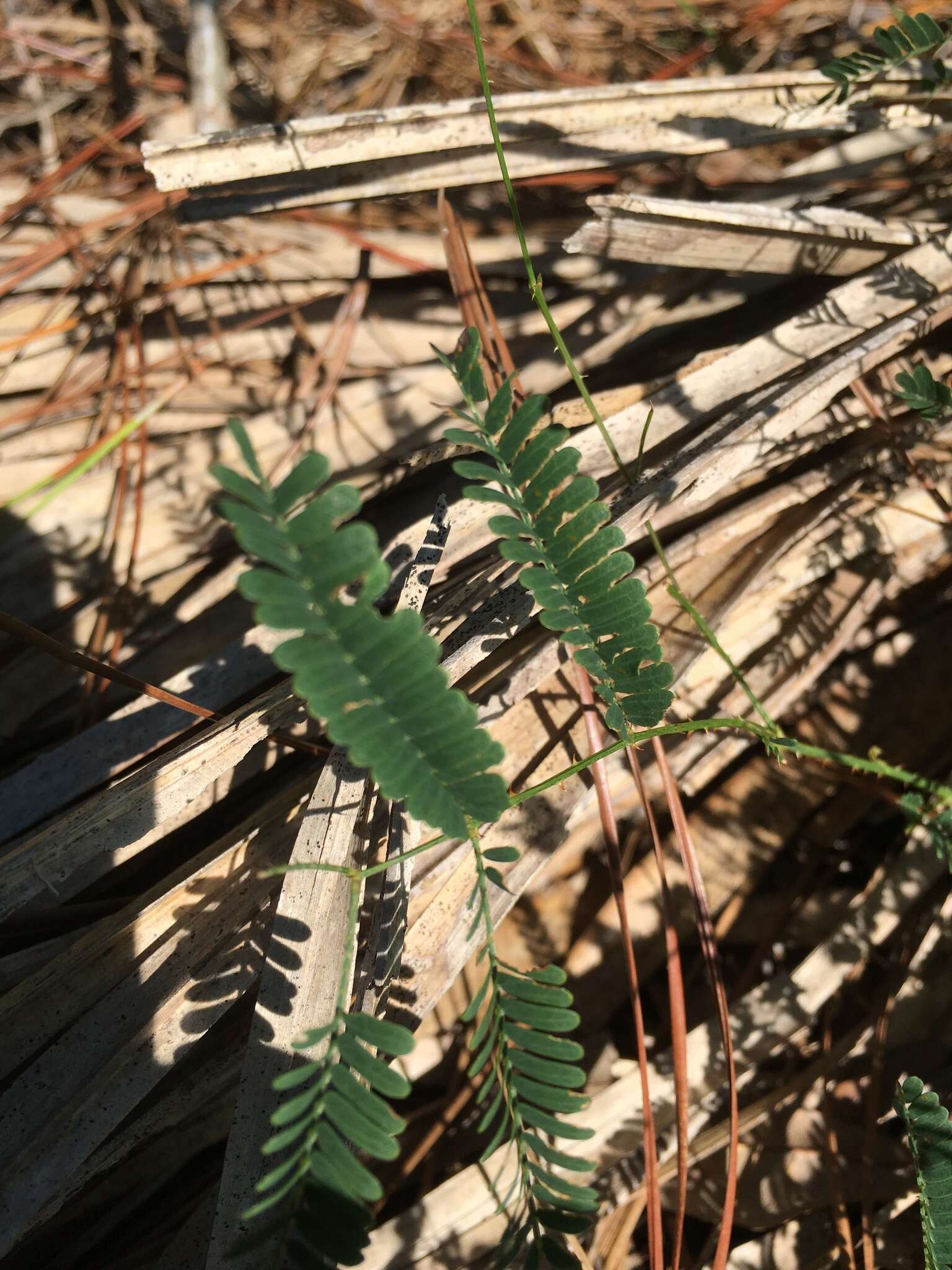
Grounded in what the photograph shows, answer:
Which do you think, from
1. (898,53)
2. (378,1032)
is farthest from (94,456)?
(898,53)

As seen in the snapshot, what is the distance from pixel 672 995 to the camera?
1.14 metres

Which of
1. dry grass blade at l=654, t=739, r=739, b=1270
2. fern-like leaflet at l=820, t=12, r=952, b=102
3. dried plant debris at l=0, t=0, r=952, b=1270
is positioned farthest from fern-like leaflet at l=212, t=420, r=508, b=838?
fern-like leaflet at l=820, t=12, r=952, b=102

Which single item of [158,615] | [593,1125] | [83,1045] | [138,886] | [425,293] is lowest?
[593,1125]

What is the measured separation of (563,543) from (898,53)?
1020mm

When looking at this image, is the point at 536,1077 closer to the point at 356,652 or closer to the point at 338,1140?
the point at 338,1140

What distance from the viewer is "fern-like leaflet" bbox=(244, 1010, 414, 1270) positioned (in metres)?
0.72

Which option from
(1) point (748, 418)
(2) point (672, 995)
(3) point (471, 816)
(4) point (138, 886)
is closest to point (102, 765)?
(4) point (138, 886)

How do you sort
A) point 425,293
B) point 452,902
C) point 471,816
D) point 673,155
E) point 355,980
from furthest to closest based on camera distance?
point 425,293 → point 673,155 → point 452,902 → point 355,980 → point 471,816

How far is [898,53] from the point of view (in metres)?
1.25

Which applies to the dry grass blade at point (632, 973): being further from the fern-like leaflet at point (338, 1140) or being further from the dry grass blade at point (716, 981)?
the fern-like leaflet at point (338, 1140)

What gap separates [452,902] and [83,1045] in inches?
18.0

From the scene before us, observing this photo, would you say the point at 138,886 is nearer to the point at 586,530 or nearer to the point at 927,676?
the point at 586,530

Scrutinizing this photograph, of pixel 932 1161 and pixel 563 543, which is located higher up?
pixel 563 543

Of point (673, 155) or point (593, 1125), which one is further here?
point (673, 155)
